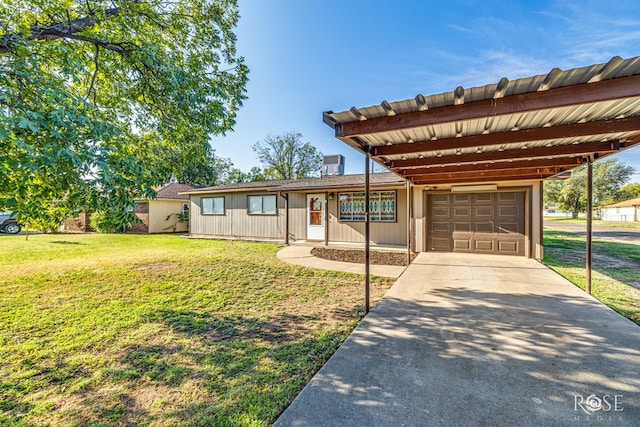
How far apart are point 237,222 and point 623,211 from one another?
49297mm

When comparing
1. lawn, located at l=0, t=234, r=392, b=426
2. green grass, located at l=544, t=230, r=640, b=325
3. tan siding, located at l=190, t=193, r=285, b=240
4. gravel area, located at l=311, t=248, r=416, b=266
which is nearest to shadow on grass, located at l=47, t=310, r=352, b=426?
lawn, located at l=0, t=234, r=392, b=426

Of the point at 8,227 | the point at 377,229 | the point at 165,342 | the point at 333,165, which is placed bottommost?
the point at 165,342

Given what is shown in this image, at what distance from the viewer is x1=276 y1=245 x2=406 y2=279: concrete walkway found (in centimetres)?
641

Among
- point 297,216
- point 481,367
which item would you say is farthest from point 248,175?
point 481,367

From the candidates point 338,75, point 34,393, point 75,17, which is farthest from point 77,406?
point 338,75

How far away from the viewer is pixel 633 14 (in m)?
5.25

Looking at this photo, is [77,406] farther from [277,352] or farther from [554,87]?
[554,87]

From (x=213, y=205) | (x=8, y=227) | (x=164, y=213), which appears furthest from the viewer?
(x=164, y=213)

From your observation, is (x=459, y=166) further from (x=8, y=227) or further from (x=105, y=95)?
(x=8, y=227)

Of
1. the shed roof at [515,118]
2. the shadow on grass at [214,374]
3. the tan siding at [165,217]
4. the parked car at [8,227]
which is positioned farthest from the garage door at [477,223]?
the parked car at [8,227]

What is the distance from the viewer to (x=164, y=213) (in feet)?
56.6

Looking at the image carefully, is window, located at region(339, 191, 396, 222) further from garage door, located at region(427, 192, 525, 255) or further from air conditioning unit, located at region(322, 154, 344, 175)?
air conditioning unit, located at region(322, 154, 344, 175)

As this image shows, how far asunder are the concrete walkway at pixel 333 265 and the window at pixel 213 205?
6171mm

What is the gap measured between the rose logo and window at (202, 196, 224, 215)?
13684 millimetres
